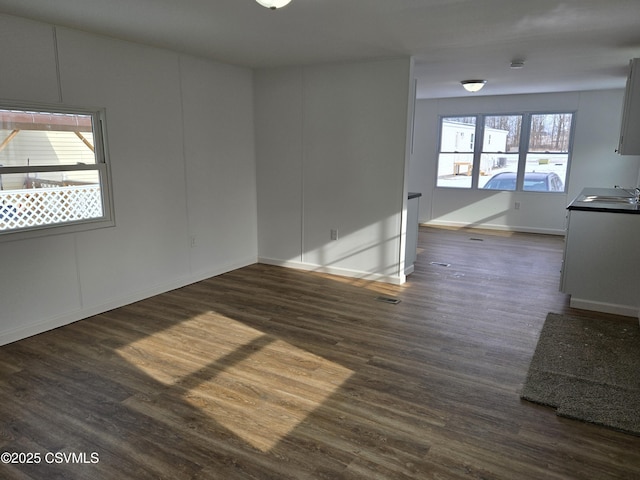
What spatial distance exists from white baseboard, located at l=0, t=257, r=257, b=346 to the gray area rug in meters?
3.43

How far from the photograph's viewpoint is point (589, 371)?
2982 millimetres

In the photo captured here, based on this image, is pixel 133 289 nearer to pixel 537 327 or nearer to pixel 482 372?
pixel 482 372

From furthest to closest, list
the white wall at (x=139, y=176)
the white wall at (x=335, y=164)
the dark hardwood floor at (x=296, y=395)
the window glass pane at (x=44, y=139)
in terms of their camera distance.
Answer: the white wall at (x=335, y=164) → the white wall at (x=139, y=176) → the window glass pane at (x=44, y=139) → the dark hardwood floor at (x=296, y=395)

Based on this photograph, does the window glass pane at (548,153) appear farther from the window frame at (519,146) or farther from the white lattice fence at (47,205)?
the white lattice fence at (47,205)

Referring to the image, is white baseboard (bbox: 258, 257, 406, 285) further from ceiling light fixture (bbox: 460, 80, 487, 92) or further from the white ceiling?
ceiling light fixture (bbox: 460, 80, 487, 92)

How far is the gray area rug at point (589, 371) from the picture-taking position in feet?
8.27

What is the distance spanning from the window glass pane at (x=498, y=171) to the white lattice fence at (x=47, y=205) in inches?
268

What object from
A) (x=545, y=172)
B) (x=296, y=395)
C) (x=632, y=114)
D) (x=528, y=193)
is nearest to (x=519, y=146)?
(x=545, y=172)

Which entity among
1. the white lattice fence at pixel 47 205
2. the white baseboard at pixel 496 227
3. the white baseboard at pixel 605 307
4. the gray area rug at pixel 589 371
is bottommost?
the gray area rug at pixel 589 371

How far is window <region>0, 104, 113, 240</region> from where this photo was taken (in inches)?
130

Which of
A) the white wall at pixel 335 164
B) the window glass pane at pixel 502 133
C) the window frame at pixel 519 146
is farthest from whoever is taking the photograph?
the window glass pane at pixel 502 133

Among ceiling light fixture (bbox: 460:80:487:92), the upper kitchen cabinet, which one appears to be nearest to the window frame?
ceiling light fixture (bbox: 460:80:487:92)

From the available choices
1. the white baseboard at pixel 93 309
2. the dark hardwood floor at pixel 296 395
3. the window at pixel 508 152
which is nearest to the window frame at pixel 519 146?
the window at pixel 508 152

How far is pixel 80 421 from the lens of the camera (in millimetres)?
2432
